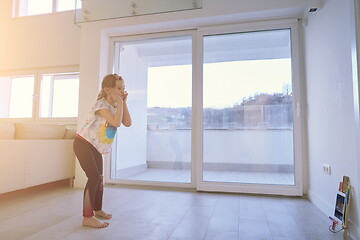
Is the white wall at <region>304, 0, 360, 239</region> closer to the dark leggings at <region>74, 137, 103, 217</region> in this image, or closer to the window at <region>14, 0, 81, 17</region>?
the dark leggings at <region>74, 137, 103, 217</region>

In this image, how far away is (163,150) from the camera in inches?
128

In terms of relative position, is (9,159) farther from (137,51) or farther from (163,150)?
(137,51)

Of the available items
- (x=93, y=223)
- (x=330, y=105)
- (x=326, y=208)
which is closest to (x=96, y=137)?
(x=93, y=223)

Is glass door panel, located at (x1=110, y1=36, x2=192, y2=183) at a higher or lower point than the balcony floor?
higher

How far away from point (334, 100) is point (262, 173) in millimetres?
1264

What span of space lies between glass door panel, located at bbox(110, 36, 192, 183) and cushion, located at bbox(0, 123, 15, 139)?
3.98 ft

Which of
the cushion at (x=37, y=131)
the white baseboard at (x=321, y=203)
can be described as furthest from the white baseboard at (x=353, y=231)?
the cushion at (x=37, y=131)

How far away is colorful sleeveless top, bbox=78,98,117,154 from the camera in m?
1.82

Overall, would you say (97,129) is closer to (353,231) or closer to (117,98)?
(117,98)

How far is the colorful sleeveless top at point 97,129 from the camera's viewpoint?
1820 millimetres

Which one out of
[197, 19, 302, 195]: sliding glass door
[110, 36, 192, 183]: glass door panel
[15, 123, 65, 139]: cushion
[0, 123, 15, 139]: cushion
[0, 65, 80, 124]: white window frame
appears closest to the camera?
[0, 123, 15, 139]: cushion

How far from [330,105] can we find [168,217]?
157cm

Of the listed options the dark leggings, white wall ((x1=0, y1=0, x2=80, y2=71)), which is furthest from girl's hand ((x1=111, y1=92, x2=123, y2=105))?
white wall ((x1=0, y1=0, x2=80, y2=71))

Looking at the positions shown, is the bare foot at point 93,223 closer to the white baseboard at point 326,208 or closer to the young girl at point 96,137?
the young girl at point 96,137
